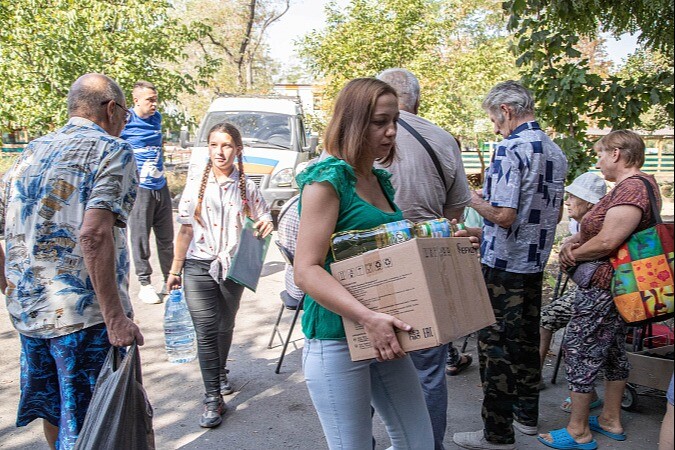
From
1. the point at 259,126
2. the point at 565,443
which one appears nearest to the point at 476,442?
the point at 565,443

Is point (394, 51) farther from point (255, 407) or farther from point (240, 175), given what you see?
point (255, 407)

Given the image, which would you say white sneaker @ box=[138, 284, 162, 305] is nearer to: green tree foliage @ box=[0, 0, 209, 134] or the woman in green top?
the woman in green top

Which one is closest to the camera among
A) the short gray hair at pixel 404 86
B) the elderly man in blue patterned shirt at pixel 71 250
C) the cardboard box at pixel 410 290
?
the cardboard box at pixel 410 290

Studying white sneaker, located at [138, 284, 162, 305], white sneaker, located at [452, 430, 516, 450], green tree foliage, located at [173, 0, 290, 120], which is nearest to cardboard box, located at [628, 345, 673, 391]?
white sneaker, located at [452, 430, 516, 450]

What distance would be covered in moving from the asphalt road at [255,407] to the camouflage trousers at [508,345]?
31cm

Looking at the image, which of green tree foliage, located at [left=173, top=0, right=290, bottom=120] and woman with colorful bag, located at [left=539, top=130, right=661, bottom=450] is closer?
woman with colorful bag, located at [left=539, top=130, right=661, bottom=450]

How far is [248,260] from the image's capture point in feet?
13.5

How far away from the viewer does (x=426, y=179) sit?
3.09 metres

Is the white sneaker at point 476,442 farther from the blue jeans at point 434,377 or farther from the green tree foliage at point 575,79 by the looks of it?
the green tree foliage at point 575,79

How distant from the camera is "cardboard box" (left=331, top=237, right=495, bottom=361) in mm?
2021

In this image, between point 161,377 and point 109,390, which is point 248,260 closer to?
point 161,377

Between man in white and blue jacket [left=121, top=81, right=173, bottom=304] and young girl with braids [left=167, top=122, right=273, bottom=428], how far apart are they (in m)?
2.57

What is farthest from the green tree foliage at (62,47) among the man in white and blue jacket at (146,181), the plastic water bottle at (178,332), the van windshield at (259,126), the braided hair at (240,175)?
the braided hair at (240,175)

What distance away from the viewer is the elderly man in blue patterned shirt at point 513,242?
346 centimetres
